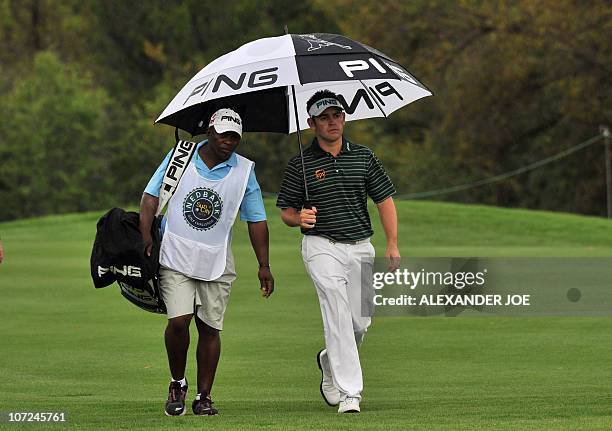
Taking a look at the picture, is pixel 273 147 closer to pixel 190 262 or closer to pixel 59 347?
pixel 59 347

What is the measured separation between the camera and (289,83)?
8.56 metres

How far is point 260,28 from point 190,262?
53347 mm

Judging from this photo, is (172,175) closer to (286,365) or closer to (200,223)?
(200,223)

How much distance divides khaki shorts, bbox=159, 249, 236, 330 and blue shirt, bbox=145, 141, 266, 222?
272 millimetres

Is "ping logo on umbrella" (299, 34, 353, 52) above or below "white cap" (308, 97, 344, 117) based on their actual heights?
above

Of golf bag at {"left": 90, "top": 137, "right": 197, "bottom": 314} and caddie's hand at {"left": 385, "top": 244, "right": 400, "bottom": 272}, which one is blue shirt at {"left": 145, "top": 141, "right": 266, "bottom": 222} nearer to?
golf bag at {"left": 90, "top": 137, "right": 197, "bottom": 314}

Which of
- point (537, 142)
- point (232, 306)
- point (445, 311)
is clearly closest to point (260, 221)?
point (445, 311)

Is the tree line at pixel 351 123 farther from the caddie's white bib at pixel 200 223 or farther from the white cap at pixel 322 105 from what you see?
the caddie's white bib at pixel 200 223

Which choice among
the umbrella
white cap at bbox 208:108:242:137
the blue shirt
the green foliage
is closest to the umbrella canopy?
the umbrella

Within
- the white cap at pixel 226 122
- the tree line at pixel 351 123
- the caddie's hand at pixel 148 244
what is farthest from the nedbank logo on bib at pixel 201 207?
the tree line at pixel 351 123

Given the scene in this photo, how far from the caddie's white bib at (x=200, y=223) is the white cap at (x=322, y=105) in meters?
0.56

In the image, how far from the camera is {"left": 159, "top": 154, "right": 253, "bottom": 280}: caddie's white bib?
8.60m

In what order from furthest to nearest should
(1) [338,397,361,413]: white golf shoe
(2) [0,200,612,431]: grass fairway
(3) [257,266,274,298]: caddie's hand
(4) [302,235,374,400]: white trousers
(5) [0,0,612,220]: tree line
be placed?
1. (5) [0,0,612,220]: tree line
2. (3) [257,266,274,298]: caddie's hand
3. (4) [302,235,374,400]: white trousers
4. (1) [338,397,361,413]: white golf shoe
5. (2) [0,200,612,431]: grass fairway

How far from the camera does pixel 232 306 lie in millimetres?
17000
